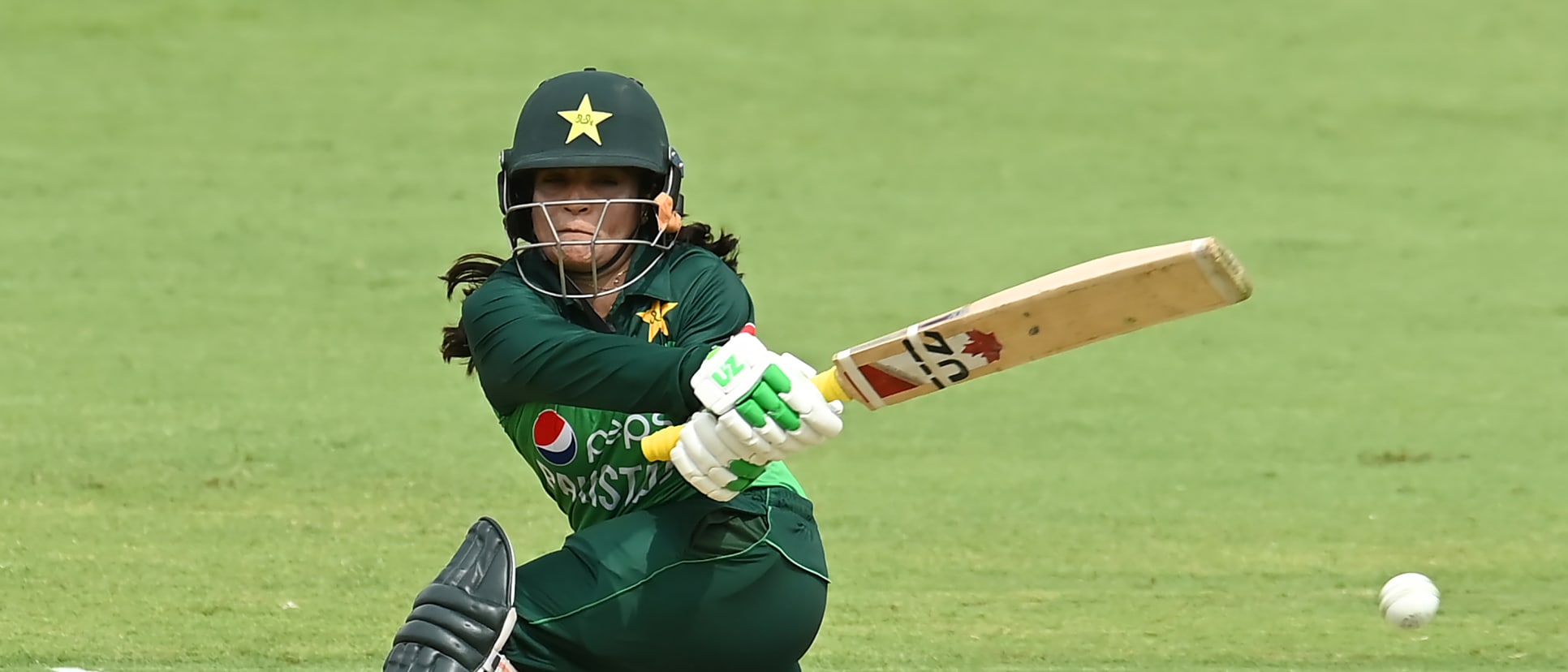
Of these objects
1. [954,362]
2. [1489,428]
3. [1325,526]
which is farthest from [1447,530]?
[954,362]

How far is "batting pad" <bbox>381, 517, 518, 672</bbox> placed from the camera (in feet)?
12.6

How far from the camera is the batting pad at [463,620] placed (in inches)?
152

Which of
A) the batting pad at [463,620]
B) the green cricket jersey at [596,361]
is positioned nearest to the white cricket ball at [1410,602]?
the green cricket jersey at [596,361]

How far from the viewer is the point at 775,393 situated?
3.69 meters

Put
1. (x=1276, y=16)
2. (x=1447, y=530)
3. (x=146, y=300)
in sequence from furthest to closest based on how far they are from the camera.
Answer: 1. (x=1276, y=16)
2. (x=146, y=300)
3. (x=1447, y=530)

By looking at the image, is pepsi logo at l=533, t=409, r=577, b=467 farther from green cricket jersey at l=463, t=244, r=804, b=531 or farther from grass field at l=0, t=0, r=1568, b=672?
grass field at l=0, t=0, r=1568, b=672

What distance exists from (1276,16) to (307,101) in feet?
20.4

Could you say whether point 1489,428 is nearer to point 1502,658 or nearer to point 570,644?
point 1502,658

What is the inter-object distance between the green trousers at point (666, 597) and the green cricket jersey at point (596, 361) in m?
0.12

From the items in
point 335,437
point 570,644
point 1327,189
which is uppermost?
point 570,644

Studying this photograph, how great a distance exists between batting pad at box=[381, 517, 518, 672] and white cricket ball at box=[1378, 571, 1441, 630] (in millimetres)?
2980

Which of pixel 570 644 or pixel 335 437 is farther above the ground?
pixel 570 644

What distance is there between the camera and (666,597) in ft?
13.0

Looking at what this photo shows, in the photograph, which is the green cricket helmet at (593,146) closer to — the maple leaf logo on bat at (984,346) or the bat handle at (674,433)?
the bat handle at (674,433)
